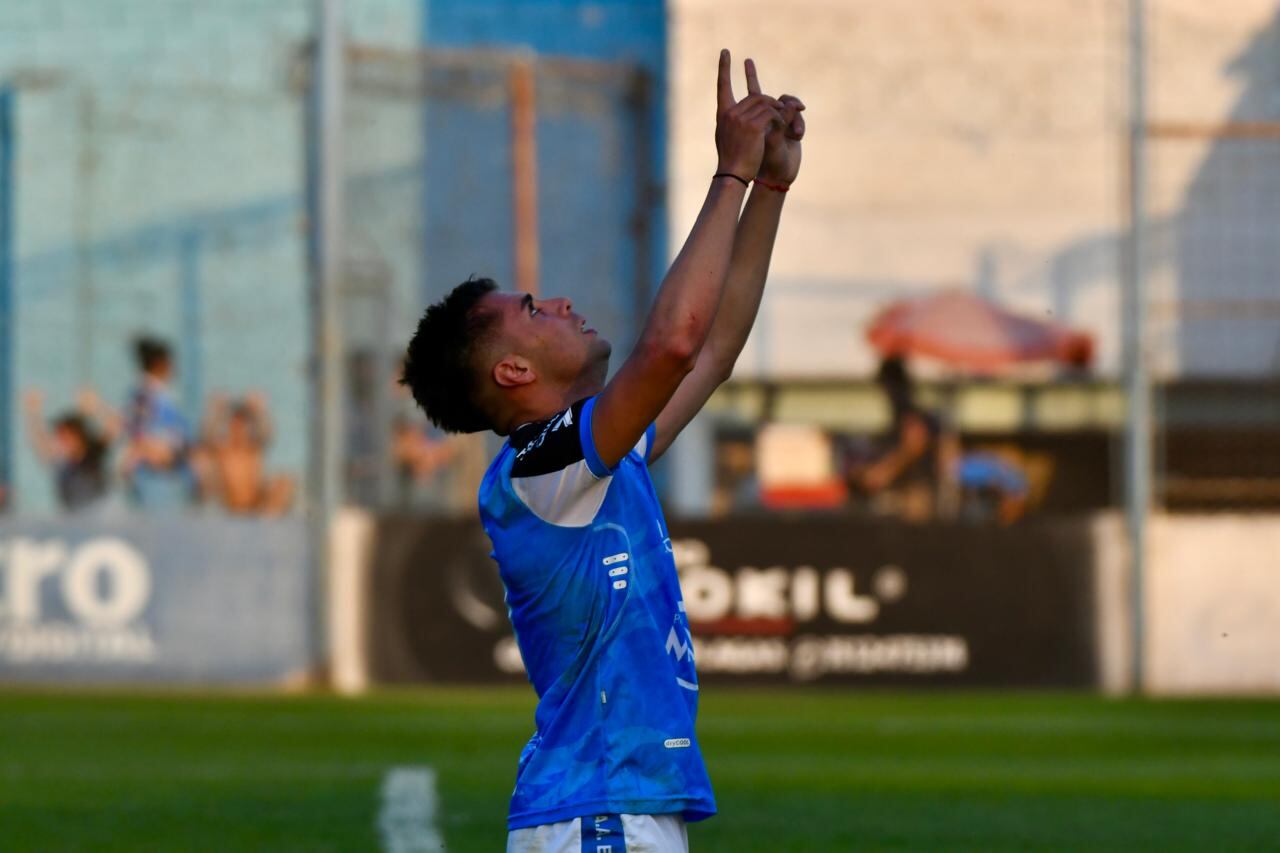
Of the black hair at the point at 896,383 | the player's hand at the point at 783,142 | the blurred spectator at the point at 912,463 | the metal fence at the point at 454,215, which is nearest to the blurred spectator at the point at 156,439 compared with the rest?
Answer: the metal fence at the point at 454,215

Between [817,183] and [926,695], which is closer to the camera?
[926,695]

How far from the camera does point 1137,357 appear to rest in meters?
14.8

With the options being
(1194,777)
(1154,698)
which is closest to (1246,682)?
(1154,698)

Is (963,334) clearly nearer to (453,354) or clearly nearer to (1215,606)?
(1215,606)

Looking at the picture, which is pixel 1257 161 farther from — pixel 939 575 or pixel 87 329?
pixel 87 329

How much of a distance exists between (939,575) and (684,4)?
611 centimetres

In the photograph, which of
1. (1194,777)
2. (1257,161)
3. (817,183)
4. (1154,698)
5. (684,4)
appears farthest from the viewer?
(817,183)

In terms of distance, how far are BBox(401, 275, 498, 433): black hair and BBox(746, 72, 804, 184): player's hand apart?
0.55 meters

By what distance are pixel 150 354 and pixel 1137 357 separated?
658 cm

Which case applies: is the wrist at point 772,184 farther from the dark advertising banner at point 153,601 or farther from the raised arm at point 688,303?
the dark advertising banner at point 153,601

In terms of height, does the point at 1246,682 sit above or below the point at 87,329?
below

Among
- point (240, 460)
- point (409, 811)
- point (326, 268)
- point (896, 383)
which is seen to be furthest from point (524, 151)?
point (409, 811)

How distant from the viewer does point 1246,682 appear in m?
14.3

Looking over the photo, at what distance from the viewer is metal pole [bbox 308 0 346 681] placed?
→ 14.6 metres
